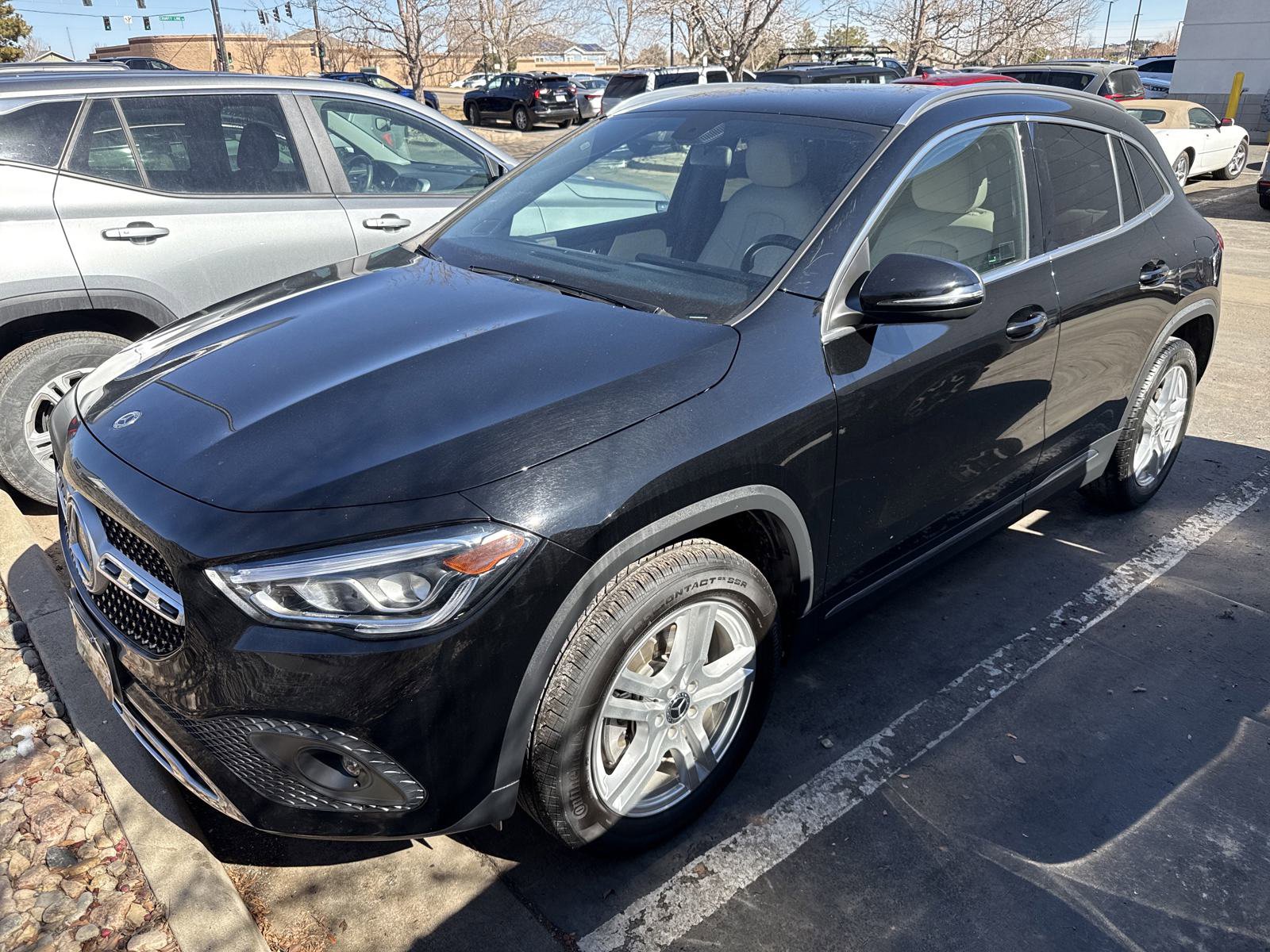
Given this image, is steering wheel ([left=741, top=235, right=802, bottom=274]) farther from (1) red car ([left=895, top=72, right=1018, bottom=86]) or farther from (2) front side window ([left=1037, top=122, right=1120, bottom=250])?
(2) front side window ([left=1037, top=122, right=1120, bottom=250])

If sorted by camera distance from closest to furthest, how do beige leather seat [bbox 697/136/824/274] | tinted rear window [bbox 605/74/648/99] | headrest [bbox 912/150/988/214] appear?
1. beige leather seat [bbox 697/136/824/274]
2. headrest [bbox 912/150/988/214]
3. tinted rear window [bbox 605/74/648/99]

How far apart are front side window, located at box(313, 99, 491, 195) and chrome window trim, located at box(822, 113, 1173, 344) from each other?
10.0 feet

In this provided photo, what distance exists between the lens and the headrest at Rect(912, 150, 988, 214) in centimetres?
297

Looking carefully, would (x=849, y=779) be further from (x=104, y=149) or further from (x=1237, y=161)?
(x=1237, y=161)

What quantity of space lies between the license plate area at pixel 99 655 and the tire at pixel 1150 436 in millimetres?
3913

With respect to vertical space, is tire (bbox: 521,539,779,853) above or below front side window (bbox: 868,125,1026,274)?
below

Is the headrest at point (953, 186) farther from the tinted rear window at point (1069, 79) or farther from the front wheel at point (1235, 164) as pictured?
the front wheel at point (1235, 164)

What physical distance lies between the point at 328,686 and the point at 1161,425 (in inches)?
163

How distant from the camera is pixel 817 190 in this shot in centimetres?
288

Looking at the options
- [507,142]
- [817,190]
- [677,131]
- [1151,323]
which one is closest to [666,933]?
[817,190]

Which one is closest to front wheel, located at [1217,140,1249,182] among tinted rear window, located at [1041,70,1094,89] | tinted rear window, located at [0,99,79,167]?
tinted rear window, located at [1041,70,1094,89]

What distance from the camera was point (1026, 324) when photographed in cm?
321

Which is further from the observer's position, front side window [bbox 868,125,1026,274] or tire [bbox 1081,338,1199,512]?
tire [bbox 1081,338,1199,512]

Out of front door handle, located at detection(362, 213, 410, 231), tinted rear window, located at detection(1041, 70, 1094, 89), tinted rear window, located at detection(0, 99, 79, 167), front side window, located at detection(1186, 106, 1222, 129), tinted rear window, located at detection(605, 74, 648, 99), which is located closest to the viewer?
tinted rear window, located at detection(0, 99, 79, 167)
